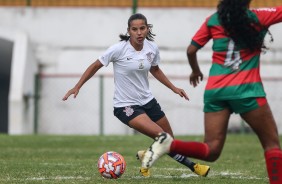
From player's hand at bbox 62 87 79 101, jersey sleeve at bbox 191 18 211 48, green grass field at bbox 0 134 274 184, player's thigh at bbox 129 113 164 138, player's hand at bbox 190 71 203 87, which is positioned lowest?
green grass field at bbox 0 134 274 184

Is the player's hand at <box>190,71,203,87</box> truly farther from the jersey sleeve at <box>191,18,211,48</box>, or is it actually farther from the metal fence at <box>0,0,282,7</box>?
the metal fence at <box>0,0,282,7</box>

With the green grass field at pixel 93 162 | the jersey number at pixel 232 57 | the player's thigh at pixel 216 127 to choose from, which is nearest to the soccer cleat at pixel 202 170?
the green grass field at pixel 93 162

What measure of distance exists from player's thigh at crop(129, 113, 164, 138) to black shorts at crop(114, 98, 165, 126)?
0.23 ft

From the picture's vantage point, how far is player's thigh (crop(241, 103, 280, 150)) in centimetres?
779

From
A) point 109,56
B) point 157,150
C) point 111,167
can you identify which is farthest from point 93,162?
point 157,150

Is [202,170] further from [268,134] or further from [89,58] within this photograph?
[89,58]

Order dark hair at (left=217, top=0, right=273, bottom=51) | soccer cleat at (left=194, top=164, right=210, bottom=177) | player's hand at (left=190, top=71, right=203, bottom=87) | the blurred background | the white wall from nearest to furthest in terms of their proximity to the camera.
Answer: dark hair at (left=217, top=0, right=273, bottom=51) → player's hand at (left=190, top=71, right=203, bottom=87) → soccer cleat at (left=194, top=164, right=210, bottom=177) → the white wall → the blurred background

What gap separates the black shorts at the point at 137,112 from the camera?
10.2 metres

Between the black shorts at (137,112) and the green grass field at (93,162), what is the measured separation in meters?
0.68

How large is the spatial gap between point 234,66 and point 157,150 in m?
1.03

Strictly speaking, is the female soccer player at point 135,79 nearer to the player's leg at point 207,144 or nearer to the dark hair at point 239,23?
the player's leg at point 207,144

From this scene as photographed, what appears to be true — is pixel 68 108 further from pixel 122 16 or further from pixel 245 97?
pixel 245 97

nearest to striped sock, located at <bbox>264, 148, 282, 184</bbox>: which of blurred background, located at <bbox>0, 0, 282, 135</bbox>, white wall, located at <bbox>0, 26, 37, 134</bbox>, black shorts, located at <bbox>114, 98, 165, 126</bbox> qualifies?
black shorts, located at <bbox>114, 98, 165, 126</bbox>

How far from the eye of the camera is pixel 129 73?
10414 millimetres
